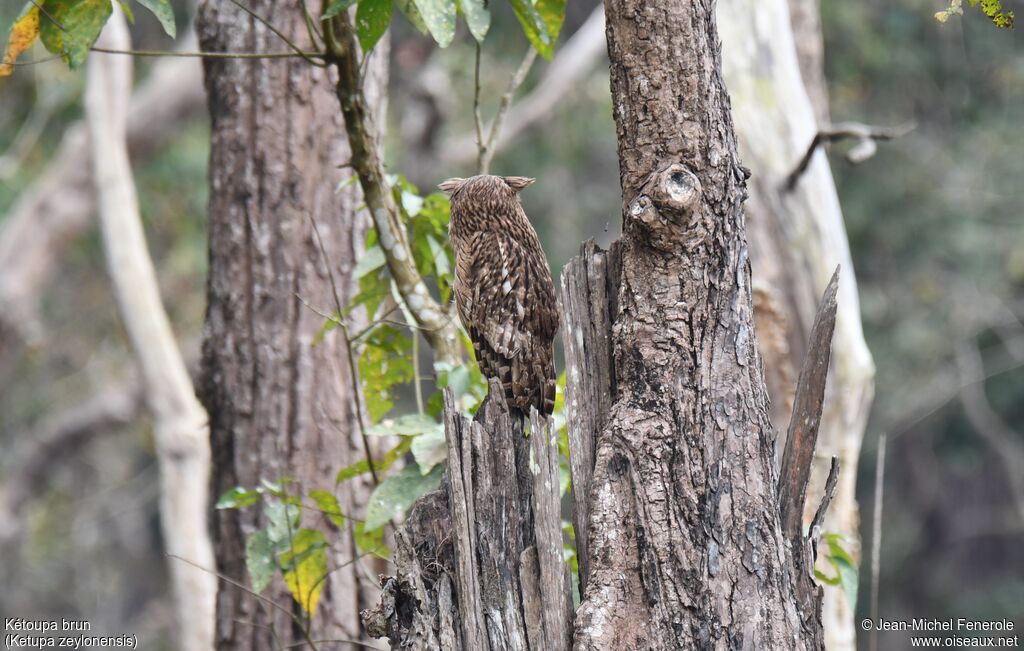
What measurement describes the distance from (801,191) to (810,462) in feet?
7.13

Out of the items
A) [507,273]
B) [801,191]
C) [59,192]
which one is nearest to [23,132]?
[59,192]

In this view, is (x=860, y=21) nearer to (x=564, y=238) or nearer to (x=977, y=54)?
(x=977, y=54)

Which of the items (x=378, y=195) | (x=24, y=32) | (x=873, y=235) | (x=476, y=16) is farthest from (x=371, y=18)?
(x=873, y=235)

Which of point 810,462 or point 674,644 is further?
point 810,462

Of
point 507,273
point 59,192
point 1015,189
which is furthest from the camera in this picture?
point 1015,189

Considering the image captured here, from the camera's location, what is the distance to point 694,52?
2.09 metres

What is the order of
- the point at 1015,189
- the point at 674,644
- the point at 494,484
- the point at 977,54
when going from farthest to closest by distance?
the point at 977,54 < the point at 1015,189 < the point at 494,484 < the point at 674,644

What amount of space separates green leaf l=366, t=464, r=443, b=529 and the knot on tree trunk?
3.31 feet

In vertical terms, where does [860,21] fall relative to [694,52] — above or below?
above

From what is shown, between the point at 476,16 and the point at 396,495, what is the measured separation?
1.18 metres

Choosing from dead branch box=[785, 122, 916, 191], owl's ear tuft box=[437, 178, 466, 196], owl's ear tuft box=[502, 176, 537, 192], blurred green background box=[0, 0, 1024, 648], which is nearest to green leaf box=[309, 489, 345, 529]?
owl's ear tuft box=[437, 178, 466, 196]

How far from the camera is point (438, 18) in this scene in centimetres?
242

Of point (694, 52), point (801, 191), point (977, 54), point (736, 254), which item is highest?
point (977, 54)

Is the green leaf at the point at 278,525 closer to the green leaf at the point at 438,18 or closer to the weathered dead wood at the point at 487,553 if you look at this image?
the weathered dead wood at the point at 487,553
